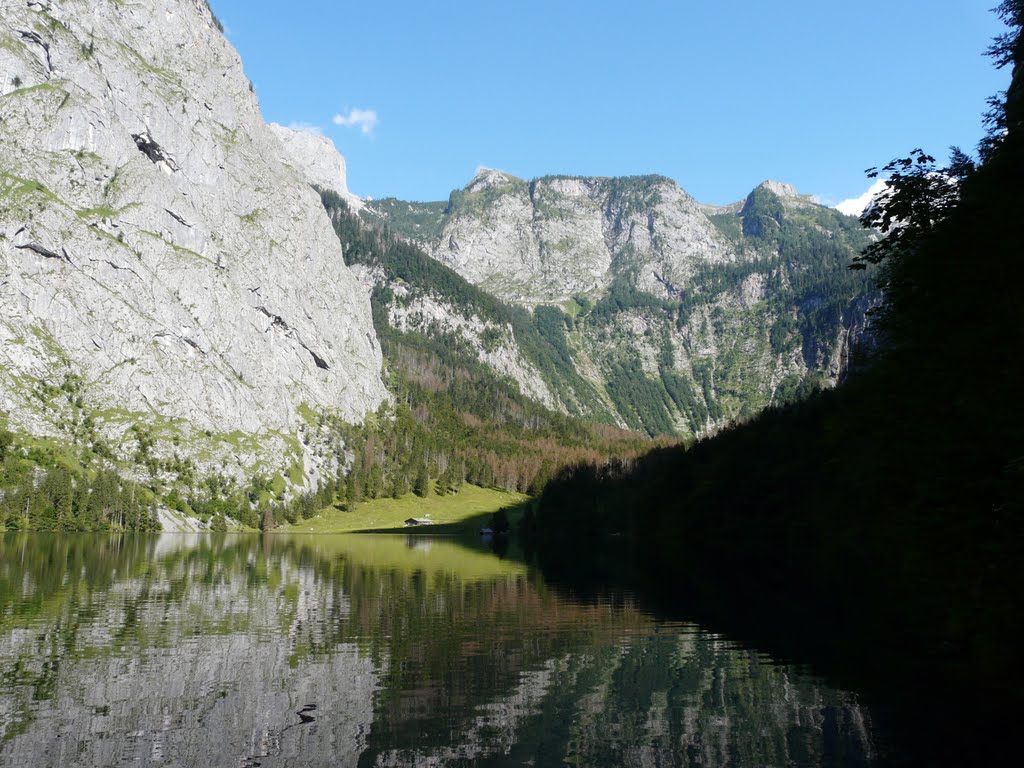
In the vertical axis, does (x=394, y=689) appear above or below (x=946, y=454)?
below

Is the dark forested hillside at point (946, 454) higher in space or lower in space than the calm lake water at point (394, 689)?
higher

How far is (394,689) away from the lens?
30219 mm

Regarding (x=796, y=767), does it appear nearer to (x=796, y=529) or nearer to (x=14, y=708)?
(x=14, y=708)

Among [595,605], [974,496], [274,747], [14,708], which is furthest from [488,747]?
[595,605]

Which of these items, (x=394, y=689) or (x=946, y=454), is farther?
(x=946, y=454)

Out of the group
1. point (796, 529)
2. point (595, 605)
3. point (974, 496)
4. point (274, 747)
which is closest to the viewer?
point (274, 747)

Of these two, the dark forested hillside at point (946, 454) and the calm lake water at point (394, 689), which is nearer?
the calm lake water at point (394, 689)

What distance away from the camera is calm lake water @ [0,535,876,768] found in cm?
2272

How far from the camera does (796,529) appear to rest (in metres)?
117

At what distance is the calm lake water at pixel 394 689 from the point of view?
22719 millimetres

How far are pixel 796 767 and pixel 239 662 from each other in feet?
85.4

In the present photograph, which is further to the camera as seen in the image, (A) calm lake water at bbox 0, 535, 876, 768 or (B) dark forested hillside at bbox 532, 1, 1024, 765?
(B) dark forested hillside at bbox 532, 1, 1024, 765

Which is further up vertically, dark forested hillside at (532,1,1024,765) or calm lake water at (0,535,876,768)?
dark forested hillside at (532,1,1024,765)

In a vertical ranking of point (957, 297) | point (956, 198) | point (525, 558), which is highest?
point (956, 198)
